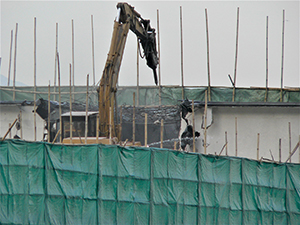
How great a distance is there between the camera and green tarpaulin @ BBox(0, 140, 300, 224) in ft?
25.8

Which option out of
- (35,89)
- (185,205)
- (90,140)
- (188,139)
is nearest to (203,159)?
(185,205)

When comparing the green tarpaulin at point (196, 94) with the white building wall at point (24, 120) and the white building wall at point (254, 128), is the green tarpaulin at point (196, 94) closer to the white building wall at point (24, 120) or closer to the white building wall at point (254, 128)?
the white building wall at point (24, 120)

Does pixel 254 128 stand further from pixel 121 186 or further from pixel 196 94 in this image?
pixel 196 94

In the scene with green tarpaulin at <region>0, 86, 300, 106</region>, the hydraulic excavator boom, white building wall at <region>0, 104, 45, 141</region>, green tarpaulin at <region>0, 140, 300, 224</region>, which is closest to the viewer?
green tarpaulin at <region>0, 140, 300, 224</region>

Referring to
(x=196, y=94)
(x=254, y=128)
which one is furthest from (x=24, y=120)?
(x=254, y=128)

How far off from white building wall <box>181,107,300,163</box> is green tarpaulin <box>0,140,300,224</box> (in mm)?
3701

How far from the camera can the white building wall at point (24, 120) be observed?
15812mm

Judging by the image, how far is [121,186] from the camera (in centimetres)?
809

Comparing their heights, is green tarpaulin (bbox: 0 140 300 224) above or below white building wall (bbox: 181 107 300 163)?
below

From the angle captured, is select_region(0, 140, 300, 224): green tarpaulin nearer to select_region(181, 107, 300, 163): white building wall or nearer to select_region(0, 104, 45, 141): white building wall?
select_region(181, 107, 300, 163): white building wall

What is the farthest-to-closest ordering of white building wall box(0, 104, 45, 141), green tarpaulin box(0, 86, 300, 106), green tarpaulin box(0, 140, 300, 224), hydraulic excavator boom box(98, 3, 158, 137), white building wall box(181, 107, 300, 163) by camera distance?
green tarpaulin box(0, 86, 300, 106) < white building wall box(0, 104, 45, 141) < white building wall box(181, 107, 300, 163) < hydraulic excavator boom box(98, 3, 158, 137) < green tarpaulin box(0, 140, 300, 224)

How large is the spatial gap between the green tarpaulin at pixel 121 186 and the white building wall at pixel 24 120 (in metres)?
8.03

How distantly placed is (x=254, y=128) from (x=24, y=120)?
982 cm

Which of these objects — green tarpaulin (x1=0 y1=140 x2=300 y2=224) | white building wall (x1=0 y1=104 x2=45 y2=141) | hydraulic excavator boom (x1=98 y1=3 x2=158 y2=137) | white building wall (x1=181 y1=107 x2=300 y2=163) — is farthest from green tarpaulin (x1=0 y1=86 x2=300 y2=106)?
green tarpaulin (x1=0 y1=140 x2=300 y2=224)
